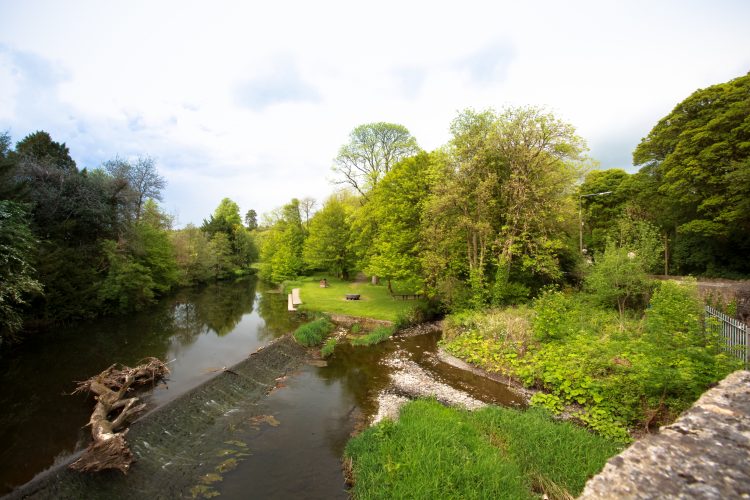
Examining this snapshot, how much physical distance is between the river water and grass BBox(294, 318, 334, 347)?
173 centimetres

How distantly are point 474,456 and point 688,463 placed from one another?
580 cm

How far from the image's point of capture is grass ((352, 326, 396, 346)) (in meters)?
19.4

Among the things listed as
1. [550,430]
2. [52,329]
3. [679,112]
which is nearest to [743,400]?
[550,430]

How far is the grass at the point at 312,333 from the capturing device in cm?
1954

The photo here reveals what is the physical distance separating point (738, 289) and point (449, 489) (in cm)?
1710

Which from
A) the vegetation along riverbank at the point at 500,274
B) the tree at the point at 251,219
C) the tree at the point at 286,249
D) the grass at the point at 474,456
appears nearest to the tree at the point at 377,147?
the vegetation along riverbank at the point at 500,274

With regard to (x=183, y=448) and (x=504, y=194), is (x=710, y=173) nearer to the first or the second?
(x=504, y=194)

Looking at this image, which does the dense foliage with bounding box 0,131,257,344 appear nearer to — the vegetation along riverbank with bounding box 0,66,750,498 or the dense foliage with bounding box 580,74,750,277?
the vegetation along riverbank with bounding box 0,66,750,498

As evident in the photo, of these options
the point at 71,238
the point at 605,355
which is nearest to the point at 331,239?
the point at 71,238

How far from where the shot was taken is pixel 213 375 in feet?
48.5

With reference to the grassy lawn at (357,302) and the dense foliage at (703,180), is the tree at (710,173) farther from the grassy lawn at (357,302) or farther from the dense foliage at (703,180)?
the grassy lawn at (357,302)

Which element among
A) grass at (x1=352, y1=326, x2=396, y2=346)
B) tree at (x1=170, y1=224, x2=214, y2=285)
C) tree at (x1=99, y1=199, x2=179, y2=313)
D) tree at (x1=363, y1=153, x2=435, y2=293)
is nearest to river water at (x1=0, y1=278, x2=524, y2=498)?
grass at (x1=352, y1=326, x2=396, y2=346)

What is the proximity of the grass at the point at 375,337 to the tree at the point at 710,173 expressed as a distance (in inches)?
818

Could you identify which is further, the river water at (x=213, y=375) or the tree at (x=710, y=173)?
the tree at (x=710, y=173)
